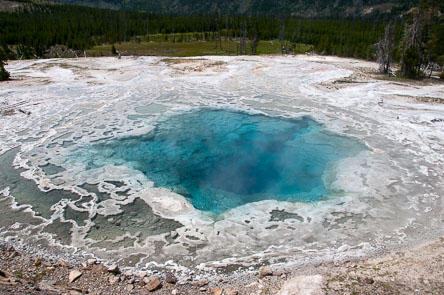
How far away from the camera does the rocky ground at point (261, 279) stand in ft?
20.9

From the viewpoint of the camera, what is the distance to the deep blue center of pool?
11.2 meters

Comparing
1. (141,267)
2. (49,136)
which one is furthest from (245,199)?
(49,136)

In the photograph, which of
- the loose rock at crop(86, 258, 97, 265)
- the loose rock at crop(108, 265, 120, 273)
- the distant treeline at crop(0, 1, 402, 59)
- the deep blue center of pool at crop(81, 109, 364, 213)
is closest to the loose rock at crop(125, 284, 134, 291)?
the loose rock at crop(108, 265, 120, 273)

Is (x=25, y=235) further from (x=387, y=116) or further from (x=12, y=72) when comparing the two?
(x=12, y=72)

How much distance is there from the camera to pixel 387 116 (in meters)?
18.3

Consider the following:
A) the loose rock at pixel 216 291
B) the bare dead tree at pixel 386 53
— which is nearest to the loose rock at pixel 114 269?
the loose rock at pixel 216 291

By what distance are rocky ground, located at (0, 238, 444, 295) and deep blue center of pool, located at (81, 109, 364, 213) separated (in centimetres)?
340

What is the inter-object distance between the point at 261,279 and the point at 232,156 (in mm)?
7746

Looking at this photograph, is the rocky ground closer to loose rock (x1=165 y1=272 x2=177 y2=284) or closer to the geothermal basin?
loose rock (x1=165 y1=272 x2=177 y2=284)

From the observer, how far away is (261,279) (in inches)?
273

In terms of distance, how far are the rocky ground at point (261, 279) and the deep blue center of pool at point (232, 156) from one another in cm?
340

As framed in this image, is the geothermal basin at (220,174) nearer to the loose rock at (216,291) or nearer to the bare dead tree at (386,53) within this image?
the loose rock at (216,291)

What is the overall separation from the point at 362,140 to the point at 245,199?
7477mm

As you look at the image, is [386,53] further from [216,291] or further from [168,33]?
[168,33]
